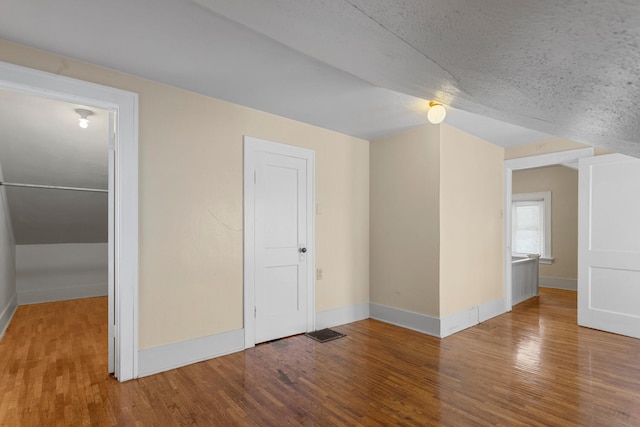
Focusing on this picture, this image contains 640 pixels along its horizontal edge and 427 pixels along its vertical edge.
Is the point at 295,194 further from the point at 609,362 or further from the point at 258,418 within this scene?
the point at 609,362

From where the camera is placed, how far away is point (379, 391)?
2521 millimetres

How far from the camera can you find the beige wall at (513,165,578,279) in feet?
20.7

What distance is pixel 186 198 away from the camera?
3.02 metres

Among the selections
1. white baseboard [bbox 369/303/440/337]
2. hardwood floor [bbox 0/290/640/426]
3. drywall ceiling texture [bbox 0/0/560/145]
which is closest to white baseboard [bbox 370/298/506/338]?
white baseboard [bbox 369/303/440/337]

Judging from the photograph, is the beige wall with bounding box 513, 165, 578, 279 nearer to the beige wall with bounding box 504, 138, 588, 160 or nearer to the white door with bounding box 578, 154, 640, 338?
the beige wall with bounding box 504, 138, 588, 160

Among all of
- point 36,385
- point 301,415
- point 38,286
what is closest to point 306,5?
point 301,415

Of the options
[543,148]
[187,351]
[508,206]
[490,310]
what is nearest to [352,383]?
[187,351]

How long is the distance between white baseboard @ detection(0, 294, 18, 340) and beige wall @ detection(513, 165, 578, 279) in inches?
338

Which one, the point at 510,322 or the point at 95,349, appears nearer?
the point at 95,349

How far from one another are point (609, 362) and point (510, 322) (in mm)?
1287

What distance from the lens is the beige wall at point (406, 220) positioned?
3832 mm

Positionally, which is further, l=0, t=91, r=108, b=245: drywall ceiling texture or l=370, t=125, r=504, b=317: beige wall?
l=370, t=125, r=504, b=317: beige wall

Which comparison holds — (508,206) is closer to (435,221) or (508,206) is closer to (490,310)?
(490,310)

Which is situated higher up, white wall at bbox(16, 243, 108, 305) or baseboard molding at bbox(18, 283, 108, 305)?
white wall at bbox(16, 243, 108, 305)
